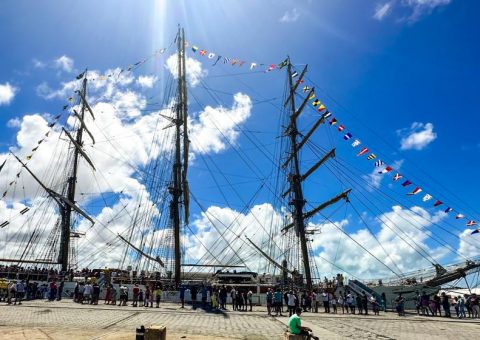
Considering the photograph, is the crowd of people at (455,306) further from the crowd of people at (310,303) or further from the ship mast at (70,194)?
the ship mast at (70,194)

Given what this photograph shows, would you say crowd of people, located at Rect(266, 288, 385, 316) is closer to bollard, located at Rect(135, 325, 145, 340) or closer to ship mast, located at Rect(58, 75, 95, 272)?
bollard, located at Rect(135, 325, 145, 340)

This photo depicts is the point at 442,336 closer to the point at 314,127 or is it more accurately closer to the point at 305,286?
the point at 305,286

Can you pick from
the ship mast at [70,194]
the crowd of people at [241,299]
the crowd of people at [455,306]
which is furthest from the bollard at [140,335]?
the ship mast at [70,194]

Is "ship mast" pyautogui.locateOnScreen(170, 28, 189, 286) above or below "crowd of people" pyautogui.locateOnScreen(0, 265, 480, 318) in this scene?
above

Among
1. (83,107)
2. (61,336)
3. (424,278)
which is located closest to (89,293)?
(61,336)

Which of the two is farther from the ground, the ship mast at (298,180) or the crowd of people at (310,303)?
the ship mast at (298,180)

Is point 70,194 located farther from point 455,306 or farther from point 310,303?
point 455,306

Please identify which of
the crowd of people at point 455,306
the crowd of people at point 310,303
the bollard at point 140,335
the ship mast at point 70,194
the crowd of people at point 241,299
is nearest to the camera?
the bollard at point 140,335

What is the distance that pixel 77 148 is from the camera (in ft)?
154

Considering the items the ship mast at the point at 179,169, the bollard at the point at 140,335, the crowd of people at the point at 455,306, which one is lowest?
the bollard at the point at 140,335

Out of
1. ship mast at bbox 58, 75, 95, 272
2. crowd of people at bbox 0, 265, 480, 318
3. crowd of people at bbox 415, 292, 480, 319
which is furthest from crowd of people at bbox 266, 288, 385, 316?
ship mast at bbox 58, 75, 95, 272

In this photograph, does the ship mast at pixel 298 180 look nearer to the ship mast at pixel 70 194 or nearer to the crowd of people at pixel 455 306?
the crowd of people at pixel 455 306

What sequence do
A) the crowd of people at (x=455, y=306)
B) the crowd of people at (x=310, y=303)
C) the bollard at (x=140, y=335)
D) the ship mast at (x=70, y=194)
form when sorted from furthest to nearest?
the ship mast at (x=70, y=194) → the crowd of people at (x=455, y=306) → the crowd of people at (x=310, y=303) → the bollard at (x=140, y=335)

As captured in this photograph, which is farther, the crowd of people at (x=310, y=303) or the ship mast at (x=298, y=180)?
the ship mast at (x=298, y=180)
